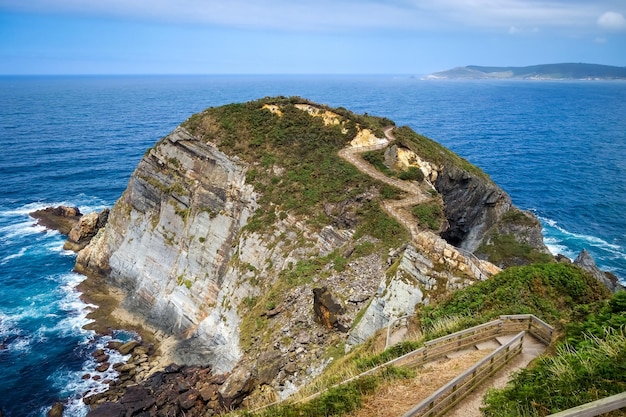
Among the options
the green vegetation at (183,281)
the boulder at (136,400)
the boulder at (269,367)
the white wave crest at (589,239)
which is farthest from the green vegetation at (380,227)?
the white wave crest at (589,239)

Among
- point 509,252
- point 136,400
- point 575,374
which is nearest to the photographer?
point 575,374

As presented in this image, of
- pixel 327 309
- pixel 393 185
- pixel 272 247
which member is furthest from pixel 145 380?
pixel 393 185

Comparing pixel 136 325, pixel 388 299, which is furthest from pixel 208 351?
pixel 388 299

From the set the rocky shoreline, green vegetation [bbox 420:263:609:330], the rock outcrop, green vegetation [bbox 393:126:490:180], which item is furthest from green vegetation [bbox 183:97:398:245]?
the rocky shoreline

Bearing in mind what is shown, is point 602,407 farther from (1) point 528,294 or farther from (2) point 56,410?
(2) point 56,410

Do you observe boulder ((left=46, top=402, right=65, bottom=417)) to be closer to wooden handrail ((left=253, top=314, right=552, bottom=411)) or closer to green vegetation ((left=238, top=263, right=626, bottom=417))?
green vegetation ((left=238, top=263, right=626, bottom=417))

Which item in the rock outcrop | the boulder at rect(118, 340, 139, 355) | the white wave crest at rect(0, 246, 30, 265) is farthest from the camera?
the white wave crest at rect(0, 246, 30, 265)
